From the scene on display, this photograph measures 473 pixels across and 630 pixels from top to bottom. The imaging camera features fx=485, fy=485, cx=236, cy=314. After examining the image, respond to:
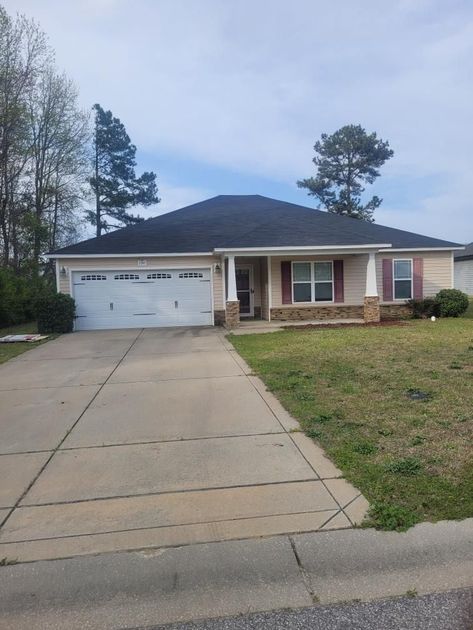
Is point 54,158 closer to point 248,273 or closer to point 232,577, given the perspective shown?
point 248,273

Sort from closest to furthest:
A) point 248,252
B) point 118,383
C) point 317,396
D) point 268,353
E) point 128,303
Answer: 1. point 317,396
2. point 118,383
3. point 268,353
4. point 248,252
5. point 128,303

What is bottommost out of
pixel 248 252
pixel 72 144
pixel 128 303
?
pixel 128 303

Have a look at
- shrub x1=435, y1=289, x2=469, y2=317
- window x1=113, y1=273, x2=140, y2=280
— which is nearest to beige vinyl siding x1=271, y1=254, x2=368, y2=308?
shrub x1=435, y1=289, x2=469, y2=317

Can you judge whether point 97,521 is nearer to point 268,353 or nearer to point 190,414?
point 190,414

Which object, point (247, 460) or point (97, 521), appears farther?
point (247, 460)

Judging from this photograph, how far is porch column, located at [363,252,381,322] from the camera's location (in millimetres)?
16828

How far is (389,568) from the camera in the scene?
111 inches

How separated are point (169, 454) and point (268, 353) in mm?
6012

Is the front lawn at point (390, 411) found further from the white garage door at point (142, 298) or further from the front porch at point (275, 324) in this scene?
the white garage door at point (142, 298)

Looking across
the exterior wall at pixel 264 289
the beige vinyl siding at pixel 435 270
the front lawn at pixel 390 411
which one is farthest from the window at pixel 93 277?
the beige vinyl siding at pixel 435 270

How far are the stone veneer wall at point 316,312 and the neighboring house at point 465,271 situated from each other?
18558 millimetres

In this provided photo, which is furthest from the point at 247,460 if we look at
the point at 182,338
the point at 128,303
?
the point at 128,303

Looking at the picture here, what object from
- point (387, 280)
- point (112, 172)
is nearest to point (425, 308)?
point (387, 280)

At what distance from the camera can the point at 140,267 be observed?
17516 mm
